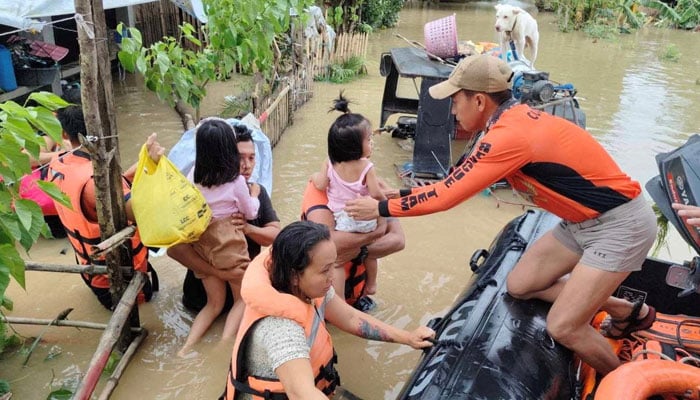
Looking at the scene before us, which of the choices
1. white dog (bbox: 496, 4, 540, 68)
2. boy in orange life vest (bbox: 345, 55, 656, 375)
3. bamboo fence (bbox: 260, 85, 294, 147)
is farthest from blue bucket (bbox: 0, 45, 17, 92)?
white dog (bbox: 496, 4, 540, 68)

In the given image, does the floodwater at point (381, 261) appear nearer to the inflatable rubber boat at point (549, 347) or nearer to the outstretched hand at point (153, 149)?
the inflatable rubber boat at point (549, 347)

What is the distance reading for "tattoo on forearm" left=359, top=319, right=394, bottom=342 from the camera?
8.30 ft

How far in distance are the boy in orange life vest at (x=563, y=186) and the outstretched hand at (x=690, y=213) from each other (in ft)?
1.13

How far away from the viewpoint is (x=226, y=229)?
3.27m

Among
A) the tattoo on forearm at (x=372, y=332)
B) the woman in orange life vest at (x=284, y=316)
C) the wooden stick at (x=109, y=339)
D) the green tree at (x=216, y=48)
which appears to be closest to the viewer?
the woman in orange life vest at (x=284, y=316)

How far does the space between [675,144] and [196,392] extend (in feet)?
26.3

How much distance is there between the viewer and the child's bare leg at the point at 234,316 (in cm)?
349

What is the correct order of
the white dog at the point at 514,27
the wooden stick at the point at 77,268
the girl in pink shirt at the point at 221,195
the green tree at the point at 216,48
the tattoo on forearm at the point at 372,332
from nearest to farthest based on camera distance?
the tattoo on forearm at the point at 372,332 < the girl in pink shirt at the point at 221,195 < the wooden stick at the point at 77,268 < the green tree at the point at 216,48 < the white dog at the point at 514,27

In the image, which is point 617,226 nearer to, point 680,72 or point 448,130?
point 448,130

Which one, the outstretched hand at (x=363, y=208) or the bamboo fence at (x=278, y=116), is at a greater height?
the outstretched hand at (x=363, y=208)

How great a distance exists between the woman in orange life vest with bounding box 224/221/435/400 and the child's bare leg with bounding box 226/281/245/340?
1241 millimetres

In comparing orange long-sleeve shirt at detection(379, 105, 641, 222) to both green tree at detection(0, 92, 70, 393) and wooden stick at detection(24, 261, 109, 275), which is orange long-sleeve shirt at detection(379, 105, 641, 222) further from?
wooden stick at detection(24, 261, 109, 275)

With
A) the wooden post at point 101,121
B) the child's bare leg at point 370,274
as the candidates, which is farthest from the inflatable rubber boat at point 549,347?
the wooden post at point 101,121

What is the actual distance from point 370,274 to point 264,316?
182 centimetres
